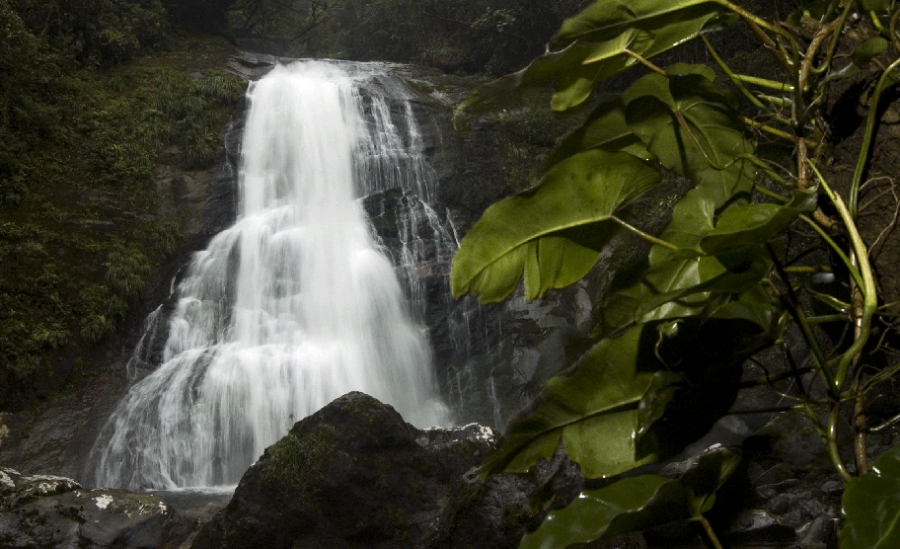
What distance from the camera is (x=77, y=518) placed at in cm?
583

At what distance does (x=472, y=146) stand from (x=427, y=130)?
0.91 metres

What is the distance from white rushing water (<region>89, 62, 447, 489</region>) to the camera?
8.57 m

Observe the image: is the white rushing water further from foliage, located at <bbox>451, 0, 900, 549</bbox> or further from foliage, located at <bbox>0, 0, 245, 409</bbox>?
foliage, located at <bbox>451, 0, 900, 549</bbox>

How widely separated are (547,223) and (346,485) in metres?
5.15

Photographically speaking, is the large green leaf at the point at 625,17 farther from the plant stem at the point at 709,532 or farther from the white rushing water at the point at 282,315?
the white rushing water at the point at 282,315

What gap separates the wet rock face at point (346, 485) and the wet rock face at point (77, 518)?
0.46 metres

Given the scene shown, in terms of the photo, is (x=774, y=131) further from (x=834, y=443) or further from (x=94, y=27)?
(x=94, y=27)

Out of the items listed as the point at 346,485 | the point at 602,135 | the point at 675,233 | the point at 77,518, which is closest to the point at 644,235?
the point at 675,233

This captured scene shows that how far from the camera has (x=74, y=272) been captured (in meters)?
10.2

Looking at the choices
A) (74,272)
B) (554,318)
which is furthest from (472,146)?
(74,272)

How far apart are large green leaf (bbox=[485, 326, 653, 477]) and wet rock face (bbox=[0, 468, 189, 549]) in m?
5.67

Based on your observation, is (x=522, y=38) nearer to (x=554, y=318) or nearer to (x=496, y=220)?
(x=554, y=318)

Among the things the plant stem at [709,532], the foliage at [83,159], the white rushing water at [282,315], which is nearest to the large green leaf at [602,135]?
the plant stem at [709,532]

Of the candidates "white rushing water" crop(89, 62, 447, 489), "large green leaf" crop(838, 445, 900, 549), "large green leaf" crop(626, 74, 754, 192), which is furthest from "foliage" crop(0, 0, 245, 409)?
"large green leaf" crop(838, 445, 900, 549)
